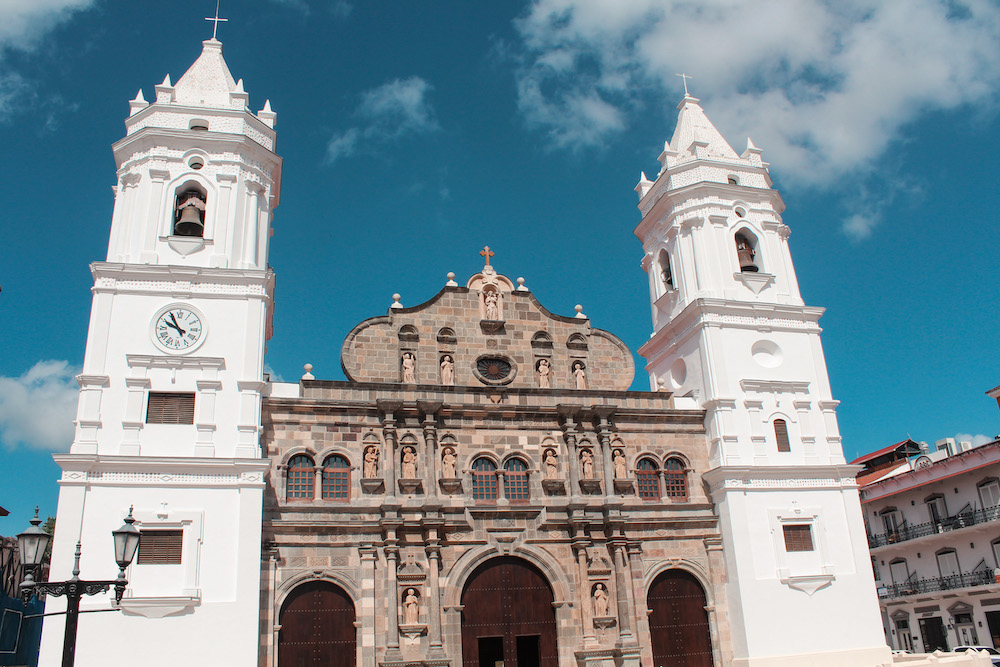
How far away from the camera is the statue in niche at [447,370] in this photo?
1040 inches

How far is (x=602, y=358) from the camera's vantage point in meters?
28.3

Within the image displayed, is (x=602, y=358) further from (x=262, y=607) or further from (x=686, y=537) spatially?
(x=262, y=607)

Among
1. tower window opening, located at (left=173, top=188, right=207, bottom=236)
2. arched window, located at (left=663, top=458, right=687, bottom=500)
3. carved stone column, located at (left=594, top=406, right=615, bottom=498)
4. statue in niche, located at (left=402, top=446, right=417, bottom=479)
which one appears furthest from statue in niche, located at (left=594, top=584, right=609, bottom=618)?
tower window opening, located at (left=173, top=188, right=207, bottom=236)

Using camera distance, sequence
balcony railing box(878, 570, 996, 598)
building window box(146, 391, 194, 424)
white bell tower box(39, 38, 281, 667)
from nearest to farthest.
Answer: white bell tower box(39, 38, 281, 667) < building window box(146, 391, 194, 424) < balcony railing box(878, 570, 996, 598)

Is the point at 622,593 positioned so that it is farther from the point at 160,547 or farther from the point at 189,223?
the point at 189,223

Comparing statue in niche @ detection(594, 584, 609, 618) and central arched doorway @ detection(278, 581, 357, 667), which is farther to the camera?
statue in niche @ detection(594, 584, 609, 618)

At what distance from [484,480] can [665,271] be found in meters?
11.7

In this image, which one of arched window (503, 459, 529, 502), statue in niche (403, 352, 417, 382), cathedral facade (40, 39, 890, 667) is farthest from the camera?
statue in niche (403, 352, 417, 382)

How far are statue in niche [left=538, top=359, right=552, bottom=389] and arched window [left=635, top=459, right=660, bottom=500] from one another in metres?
3.99

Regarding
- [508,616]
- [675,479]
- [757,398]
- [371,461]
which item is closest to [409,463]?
[371,461]

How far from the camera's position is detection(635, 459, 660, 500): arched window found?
2636 centimetres

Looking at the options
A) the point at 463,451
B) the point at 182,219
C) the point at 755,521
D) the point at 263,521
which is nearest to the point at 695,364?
the point at 755,521

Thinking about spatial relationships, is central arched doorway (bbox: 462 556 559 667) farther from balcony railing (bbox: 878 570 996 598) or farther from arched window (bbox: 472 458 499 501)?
balcony railing (bbox: 878 570 996 598)

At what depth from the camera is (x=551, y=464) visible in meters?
25.8
